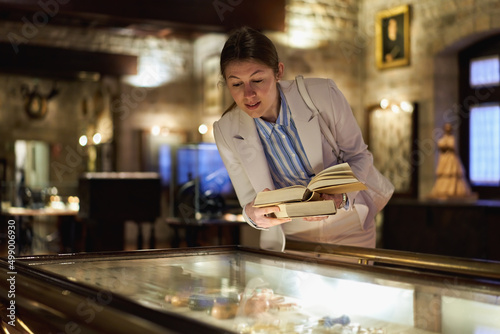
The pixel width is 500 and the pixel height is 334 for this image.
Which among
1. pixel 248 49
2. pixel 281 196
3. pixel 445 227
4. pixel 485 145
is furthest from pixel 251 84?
pixel 485 145

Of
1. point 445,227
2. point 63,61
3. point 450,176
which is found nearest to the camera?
point 445,227

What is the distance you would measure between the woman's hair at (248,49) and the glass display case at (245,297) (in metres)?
0.63

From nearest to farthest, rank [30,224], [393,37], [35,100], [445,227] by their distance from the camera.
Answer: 1. [445,227]
2. [393,37]
3. [30,224]
4. [35,100]

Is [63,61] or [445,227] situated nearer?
[445,227]

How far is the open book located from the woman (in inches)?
6.6

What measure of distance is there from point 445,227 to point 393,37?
3377 mm

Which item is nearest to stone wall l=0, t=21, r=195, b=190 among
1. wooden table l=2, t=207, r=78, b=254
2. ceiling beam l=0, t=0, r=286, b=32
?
wooden table l=2, t=207, r=78, b=254

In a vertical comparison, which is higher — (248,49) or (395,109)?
(395,109)

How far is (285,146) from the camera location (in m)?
2.22

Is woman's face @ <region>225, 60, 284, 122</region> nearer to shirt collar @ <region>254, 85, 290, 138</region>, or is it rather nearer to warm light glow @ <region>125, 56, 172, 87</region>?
shirt collar @ <region>254, 85, 290, 138</region>

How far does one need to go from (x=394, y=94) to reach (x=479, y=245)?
10.7 feet

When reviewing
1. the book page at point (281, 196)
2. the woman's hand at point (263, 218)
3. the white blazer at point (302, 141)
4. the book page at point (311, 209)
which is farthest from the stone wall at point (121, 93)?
the book page at point (311, 209)

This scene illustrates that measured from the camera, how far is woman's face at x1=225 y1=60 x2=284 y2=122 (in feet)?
6.63

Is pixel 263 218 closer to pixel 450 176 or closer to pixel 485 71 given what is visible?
pixel 450 176
